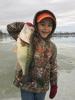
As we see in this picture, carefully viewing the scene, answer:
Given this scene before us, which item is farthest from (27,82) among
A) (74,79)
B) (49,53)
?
(74,79)

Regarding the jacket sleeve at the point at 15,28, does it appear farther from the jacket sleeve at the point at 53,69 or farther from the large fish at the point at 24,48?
the jacket sleeve at the point at 53,69

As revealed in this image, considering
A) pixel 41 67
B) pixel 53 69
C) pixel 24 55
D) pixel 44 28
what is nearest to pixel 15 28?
pixel 44 28

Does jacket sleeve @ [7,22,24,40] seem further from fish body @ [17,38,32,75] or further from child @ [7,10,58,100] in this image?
fish body @ [17,38,32,75]

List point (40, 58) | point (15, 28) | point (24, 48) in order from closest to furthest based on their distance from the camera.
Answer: point (24, 48), point (40, 58), point (15, 28)

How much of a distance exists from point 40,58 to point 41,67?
0.12 meters

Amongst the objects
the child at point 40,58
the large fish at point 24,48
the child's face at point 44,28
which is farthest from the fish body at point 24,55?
the child's face at point 44,28

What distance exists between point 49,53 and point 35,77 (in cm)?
36

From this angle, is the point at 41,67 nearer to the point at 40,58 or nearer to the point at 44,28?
the point at 40,58

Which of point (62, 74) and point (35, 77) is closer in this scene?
point (35, 77)

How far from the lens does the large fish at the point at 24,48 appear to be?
4.05m

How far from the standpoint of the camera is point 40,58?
431 centimetres

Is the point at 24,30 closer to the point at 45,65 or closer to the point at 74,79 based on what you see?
the point at 45,65

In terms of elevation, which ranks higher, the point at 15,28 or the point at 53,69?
the point at 15,28

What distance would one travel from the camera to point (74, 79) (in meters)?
9.22
